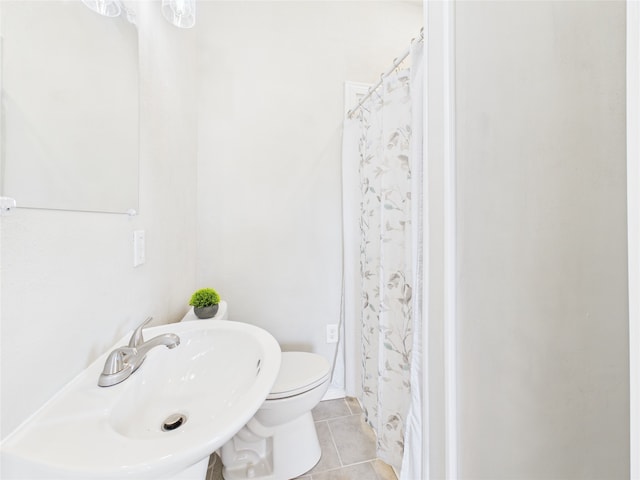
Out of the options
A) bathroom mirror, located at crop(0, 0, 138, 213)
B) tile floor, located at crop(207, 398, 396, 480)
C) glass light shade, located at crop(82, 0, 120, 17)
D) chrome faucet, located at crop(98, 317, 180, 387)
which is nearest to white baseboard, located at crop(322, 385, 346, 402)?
tile floor, located at crop(207, 398, 396, 480)

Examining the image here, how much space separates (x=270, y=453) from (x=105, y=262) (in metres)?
1.10

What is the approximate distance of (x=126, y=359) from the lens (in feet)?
2.24

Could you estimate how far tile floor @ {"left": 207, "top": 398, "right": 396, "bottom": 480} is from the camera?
1.23m

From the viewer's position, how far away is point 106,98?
788mm

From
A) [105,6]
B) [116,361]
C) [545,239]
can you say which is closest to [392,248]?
[545,239]

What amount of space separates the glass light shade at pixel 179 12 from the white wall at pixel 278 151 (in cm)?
54

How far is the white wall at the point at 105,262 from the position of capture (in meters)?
0.50

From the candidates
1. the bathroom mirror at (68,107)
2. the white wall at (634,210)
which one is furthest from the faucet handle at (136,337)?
the white wall at (634,210)

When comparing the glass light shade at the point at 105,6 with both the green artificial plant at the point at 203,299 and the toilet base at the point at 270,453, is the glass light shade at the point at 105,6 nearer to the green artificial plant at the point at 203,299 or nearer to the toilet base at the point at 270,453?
the green artificial plant at the point at 203,299

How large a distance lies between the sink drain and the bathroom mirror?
22.3 inches

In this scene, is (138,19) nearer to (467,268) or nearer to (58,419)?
(58,419)

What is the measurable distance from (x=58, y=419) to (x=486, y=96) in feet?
3.62

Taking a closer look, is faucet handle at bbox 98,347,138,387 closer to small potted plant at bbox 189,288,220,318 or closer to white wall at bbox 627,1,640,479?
small potted plant at bbox 189,288,220,318

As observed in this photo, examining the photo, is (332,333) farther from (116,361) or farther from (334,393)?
(116,361)
